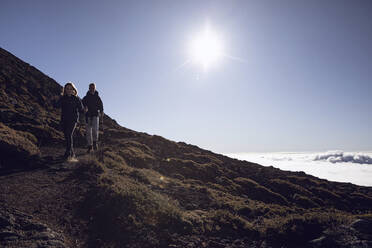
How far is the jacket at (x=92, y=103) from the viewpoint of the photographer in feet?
34.0

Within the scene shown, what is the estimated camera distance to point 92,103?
10367mm

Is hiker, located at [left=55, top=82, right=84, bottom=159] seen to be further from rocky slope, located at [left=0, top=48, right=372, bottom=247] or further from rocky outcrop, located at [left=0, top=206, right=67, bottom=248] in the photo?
rocky outcrop, located at [left=0, top=206, right=67, bottom=248]

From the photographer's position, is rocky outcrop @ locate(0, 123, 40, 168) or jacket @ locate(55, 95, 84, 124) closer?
rocky outcrop @ locate(0, 123, 40, 168)

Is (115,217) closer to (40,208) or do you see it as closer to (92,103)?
(40,208)

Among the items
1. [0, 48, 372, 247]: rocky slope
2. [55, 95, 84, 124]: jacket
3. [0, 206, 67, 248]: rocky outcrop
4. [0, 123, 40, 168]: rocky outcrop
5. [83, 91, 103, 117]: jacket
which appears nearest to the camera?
[0, 206, 67, 248]: rocky outcrop

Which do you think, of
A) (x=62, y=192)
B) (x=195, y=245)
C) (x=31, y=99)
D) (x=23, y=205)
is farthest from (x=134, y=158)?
(x=31, y=99)

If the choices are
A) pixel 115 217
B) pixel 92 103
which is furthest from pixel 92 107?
pixel 115 217

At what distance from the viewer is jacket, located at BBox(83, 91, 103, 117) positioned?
1035 centimetres

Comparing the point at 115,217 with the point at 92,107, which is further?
the point at 92,107

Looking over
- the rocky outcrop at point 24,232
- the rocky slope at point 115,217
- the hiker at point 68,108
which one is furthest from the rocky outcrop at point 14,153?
the rocky outcrop at point 24,232

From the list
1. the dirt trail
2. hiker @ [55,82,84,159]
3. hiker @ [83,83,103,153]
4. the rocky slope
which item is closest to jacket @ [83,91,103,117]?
hiker @ [83,83,103,153]

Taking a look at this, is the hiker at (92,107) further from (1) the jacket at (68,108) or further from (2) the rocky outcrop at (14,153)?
(2) the rocky outcrop at (14,153)

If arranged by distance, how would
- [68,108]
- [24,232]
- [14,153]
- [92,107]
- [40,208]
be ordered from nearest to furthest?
[24,232] → [40,208] → [14,153] → [68,108] → [92,107]

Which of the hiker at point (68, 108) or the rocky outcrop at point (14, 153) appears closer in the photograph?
the rocky outcrop at point (14, 153)
